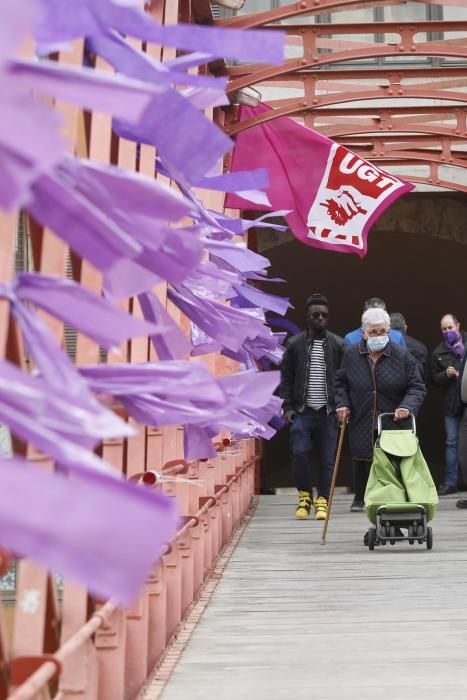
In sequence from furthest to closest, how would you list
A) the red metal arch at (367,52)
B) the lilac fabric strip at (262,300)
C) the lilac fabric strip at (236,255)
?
the red metal arch at (367,52) → the lilac fabric strip at (262,300) → the lilac fabric strip at (236,255)

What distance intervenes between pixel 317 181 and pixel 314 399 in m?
1.91

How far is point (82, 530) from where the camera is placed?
1634 mm

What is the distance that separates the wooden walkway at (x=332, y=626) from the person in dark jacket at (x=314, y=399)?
1628 mm

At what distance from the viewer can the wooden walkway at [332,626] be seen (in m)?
5.14

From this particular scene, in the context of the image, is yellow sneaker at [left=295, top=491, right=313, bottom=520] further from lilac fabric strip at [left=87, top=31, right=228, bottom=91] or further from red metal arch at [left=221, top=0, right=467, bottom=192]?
lilac fabric strip at [left=87, top=31, right=228, bottom=91]

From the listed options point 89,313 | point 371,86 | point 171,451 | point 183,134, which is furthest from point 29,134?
point 371,86

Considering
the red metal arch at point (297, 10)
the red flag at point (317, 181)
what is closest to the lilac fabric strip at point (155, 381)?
the red metal arch at point (297, 10)

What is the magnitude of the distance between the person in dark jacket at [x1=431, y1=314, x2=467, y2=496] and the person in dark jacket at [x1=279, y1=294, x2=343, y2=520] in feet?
10.4

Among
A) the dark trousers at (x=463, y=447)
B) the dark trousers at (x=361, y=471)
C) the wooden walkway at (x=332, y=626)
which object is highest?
the dark trousers at (x=463, y=447)

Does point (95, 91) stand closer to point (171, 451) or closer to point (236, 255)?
point (236, 255)

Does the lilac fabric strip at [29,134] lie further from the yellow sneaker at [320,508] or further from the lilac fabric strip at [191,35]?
the yellow sneaker at [320,508]

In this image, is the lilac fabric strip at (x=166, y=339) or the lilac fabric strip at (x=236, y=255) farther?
the lilac fabric strip at (x=236, y=255)

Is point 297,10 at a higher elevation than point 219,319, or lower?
higher

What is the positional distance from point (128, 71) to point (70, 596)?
1786 mm
